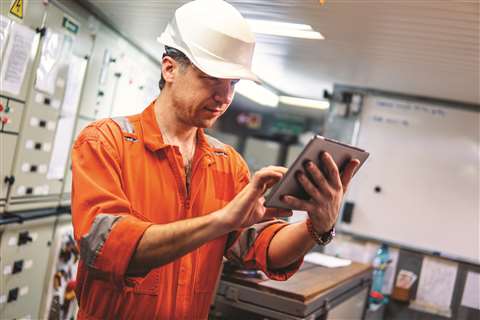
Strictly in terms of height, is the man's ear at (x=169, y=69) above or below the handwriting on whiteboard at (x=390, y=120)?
below

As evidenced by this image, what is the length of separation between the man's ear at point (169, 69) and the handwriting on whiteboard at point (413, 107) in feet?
12.7

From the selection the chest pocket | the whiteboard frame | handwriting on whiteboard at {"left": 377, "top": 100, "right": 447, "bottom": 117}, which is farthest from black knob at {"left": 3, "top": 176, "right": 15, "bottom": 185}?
handwriting on whiteboard at {"left": 377, "top": 100, "right": 447, "bottom": 117}

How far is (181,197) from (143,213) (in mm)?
130

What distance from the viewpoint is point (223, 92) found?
1623mm

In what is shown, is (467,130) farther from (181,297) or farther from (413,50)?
(181,297)

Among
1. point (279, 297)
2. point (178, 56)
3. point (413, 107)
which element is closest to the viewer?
point (178, 56)

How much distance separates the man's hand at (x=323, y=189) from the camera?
1.36 m

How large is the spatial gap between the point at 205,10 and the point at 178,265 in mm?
803

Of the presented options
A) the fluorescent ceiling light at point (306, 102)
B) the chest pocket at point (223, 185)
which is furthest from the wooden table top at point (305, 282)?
the fluorescent ceiling light at point (306, 102)

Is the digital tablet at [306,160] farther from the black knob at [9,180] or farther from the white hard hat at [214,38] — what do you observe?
the black knob at [9,180]

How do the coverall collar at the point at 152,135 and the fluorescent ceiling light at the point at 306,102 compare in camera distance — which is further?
the fluorescent ceiling light at the point at 306,102

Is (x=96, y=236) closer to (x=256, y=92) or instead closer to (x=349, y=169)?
(x=349, y=169)

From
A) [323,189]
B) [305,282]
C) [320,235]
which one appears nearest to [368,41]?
[305,282]

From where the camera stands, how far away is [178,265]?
1679mm
